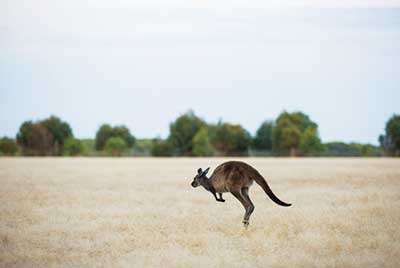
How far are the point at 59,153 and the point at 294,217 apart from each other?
9888 cm

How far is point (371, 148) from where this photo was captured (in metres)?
105

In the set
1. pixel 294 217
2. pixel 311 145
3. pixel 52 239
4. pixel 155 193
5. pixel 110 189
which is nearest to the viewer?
pixel 52 239

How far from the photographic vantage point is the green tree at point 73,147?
108006 mm

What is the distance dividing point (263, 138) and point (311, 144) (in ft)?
35.8

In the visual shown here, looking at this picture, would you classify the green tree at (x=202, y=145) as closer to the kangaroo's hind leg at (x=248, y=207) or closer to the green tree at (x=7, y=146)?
the green tree at (x=7, y=146)

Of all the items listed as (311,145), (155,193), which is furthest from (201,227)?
(311,145)

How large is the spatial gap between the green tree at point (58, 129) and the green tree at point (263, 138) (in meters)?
33.7

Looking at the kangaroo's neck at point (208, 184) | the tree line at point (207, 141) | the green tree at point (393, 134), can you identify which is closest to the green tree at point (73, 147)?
the tree line at point (207, 141)

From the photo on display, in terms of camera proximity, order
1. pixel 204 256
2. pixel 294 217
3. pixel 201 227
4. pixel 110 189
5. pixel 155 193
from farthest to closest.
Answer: pixel 110 189 → pixel 155 193 → pixel 294 217 → pixel 201 227 → pixel 204 256

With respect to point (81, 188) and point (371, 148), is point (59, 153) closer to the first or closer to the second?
point (371, 148)

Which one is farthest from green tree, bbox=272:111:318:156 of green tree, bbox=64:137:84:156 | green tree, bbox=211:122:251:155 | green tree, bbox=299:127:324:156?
green tree, bbox=64:137:84:156

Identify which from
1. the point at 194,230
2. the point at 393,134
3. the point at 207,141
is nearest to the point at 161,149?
the point at 207,141

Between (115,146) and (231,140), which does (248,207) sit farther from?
(115,146)

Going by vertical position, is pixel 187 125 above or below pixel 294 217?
above
